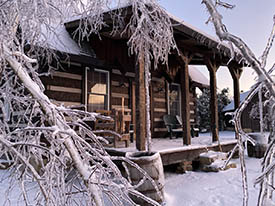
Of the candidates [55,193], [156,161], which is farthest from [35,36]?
[156,161]

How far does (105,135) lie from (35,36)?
4.06 metres

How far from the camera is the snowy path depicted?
3.78 m

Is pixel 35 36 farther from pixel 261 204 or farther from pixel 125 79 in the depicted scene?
pixel 125 79

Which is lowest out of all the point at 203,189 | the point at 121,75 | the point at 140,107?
the point at 203,189

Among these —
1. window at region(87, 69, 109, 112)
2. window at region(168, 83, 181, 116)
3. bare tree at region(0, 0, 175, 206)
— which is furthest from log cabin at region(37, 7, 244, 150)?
bare tree at region(0, 0, 175, 206)

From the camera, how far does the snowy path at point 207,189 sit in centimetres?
378

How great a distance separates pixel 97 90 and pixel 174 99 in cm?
393

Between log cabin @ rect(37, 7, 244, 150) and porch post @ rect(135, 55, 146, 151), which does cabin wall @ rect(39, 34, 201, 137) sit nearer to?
log cabin @ rect(37, 7, 244, 150)

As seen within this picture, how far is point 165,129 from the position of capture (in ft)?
29.5

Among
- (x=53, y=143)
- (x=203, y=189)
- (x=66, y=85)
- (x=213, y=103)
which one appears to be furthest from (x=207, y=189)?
(x=66, y=85)

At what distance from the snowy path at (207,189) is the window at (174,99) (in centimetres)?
415

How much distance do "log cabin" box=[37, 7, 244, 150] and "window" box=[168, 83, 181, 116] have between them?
352 millimetres

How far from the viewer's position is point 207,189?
4387 mm

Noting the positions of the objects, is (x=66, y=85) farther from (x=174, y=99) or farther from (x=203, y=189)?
(x=174, y=99)
